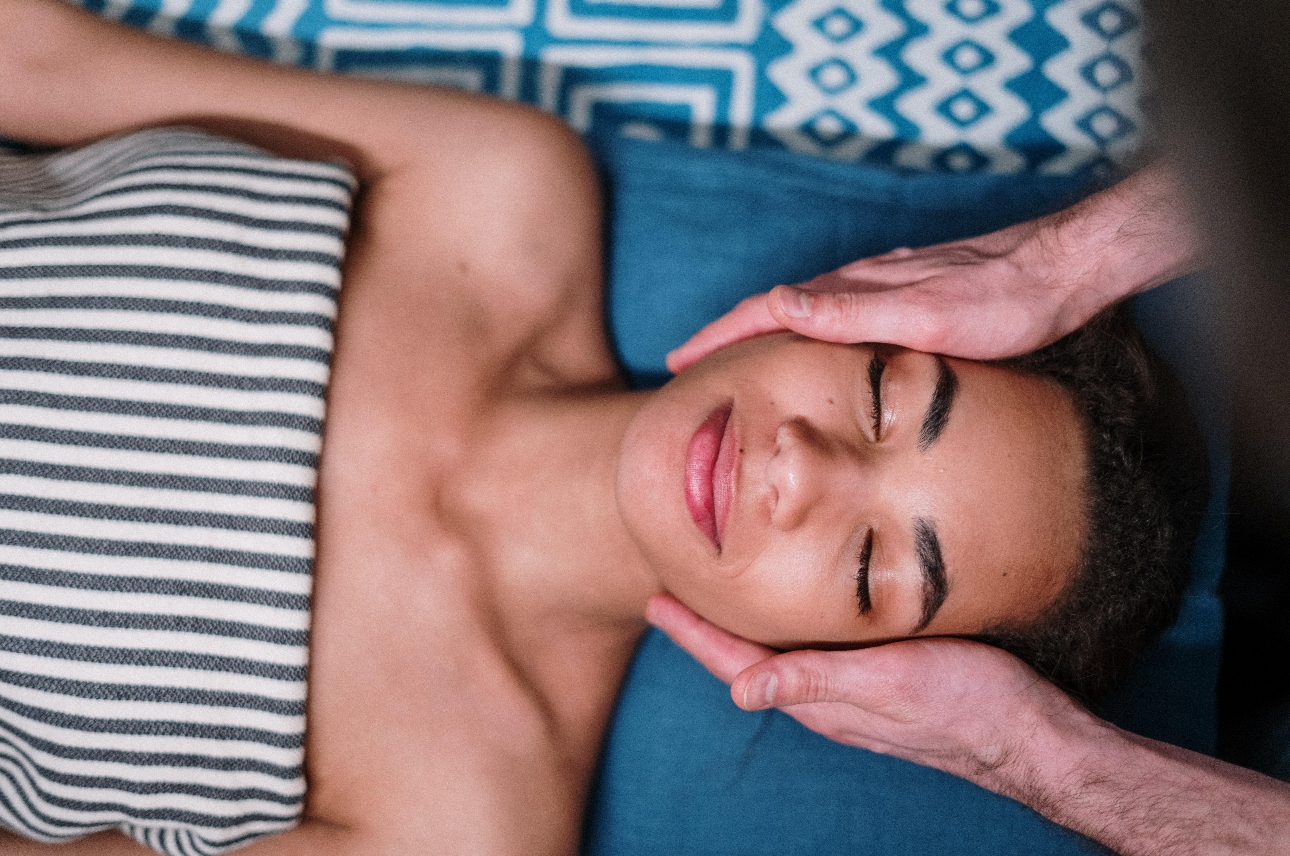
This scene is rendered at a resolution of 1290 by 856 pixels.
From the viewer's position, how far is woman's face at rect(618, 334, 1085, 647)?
1146 mm

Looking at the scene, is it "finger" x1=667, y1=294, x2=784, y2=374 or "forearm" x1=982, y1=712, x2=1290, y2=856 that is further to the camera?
"finger" x1=667, y1=294, x2=784, y2=374

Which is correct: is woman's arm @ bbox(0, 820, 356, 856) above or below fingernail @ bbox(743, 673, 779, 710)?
below

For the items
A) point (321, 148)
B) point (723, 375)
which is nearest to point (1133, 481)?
point (723, 375)

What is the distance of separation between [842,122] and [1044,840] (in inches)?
59.2

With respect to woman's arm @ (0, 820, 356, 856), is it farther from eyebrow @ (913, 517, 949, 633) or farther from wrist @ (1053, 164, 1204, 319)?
wrist @ (1053, 164, 1204, 319)

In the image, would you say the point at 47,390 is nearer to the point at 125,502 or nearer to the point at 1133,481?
the point at 125,502

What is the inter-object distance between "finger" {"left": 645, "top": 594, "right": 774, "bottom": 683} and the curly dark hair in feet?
1.14

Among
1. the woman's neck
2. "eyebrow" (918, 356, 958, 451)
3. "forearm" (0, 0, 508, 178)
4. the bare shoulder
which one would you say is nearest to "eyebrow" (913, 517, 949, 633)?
"eyebrow" (918, 356, 958, 451)

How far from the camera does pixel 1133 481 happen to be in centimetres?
129

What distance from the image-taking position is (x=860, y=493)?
3.79 feet

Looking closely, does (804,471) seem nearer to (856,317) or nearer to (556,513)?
(856,317)

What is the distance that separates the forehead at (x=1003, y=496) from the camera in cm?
114

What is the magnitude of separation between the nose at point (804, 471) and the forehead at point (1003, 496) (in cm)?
11

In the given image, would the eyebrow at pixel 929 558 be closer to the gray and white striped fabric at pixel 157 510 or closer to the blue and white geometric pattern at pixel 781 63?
the gray and white striped fabric at pixel 157 510
